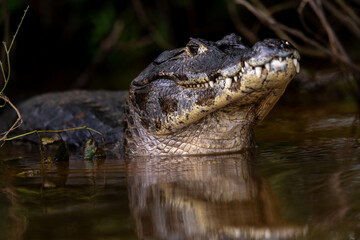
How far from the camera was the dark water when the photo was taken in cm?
203

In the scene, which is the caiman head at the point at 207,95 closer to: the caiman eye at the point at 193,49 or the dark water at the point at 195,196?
the caiman eye at the point at 193,49

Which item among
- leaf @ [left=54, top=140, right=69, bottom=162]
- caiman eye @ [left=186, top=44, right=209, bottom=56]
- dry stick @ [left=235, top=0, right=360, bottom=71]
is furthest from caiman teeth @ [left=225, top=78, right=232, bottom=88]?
dry stick @ [left=235, top=0, right=360, bottom=71]

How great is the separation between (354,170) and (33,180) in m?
1.69

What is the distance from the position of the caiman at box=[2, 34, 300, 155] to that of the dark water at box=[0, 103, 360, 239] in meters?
0.18

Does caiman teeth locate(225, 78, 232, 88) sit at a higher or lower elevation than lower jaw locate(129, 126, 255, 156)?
higher

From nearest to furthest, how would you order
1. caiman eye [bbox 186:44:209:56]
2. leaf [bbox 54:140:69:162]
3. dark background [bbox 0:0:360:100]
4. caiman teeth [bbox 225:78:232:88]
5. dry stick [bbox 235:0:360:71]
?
caiman teeth [bbox 225:78:232:88] → caiman eye [bbox 186:44:209:56] → leaf [bbox 54:140:69:162] → dry stick [bbox 235:0:360:71] → dark background [bbox 0:0:360:100]

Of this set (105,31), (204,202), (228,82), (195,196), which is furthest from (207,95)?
(105,31)

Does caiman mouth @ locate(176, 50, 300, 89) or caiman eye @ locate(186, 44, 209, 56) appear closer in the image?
caiman mouth @ locate(176, 50, 300, 89)

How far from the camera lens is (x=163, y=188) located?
2.78m

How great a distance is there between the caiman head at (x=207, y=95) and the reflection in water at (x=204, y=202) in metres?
0.32

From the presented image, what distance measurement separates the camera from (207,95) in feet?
11.5

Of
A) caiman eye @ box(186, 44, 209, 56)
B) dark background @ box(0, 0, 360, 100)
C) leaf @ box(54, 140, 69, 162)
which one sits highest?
dark background @ box(0, 0, 360, 100)

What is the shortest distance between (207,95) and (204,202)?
1.20 m

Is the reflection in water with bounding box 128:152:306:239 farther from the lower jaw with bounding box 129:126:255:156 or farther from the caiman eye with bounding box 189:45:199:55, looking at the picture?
the caiman eye with bounding box 189:45:199:55
